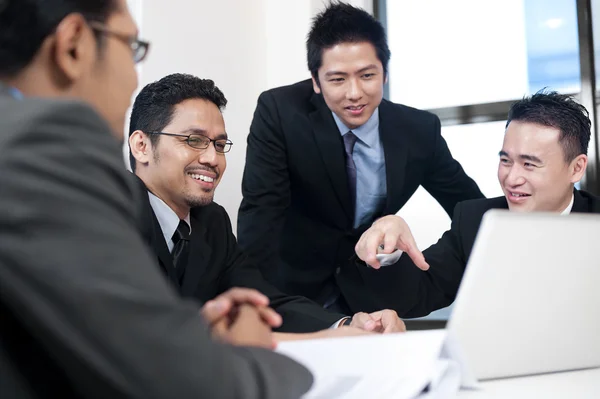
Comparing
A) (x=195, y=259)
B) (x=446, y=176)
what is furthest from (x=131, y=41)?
(x=446, y=176)

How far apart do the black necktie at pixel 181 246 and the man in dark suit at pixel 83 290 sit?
3.99 feet

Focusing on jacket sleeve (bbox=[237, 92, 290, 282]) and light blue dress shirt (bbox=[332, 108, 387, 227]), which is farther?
light blue dress shirt (bbox=[332, 108, 387, 227])

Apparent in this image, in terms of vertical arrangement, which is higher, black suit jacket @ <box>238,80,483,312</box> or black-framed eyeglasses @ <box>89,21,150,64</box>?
black-framed eyeglasses @ <box>89,21,150,64</box>

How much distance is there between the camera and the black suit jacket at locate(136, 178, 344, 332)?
166 cm

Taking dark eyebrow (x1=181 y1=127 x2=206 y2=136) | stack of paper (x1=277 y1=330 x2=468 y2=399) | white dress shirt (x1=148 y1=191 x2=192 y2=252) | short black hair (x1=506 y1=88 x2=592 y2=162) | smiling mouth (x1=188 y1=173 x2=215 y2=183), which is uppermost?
dark eyebrow (x1=181 y1=127 x2=206 y2=136)

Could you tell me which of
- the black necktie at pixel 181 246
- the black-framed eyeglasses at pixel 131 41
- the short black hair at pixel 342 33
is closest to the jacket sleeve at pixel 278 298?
the black necktie at pixel 181 246

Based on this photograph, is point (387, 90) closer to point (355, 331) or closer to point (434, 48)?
point (434, 48)

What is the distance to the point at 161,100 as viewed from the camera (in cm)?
199

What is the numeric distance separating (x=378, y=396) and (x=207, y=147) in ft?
4.61

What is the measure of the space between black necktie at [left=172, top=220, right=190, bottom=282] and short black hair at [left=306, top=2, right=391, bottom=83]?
869 millimetres

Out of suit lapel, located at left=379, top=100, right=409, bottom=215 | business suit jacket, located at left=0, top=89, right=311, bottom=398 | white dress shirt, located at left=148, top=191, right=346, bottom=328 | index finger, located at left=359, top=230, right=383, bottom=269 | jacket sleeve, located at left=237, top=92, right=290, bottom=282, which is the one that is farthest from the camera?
suit lapel, located at left=379, top=100, right=409, bottom=215

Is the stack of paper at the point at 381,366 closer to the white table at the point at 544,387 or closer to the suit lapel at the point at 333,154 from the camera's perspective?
the white table at the point at 544,387

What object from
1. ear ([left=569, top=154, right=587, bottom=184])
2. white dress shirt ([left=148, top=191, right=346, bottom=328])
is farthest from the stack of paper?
ear ([left=569, top=154, right=587, bottom=184])

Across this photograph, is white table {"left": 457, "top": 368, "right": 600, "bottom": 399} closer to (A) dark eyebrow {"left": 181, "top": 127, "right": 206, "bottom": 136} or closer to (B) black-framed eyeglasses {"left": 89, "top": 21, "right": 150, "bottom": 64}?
(B) black-framed eyeglasses {"left": 89, "top": 21, "right": 150, "bottom": 64}
